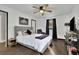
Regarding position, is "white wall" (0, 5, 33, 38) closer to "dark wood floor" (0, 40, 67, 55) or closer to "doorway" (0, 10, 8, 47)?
"doorway" (0, 10, 8, 47)

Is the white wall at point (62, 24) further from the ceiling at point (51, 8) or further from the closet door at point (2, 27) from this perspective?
the closet door at point (2, 27)

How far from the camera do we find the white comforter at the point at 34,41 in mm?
1866

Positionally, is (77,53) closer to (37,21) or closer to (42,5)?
(37,21)

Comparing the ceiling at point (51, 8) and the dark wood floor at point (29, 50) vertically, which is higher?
the ceiling at point (51, 8)

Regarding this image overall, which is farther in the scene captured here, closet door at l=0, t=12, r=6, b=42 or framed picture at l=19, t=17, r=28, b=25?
framed picture at l=19, t=17, r=28, b=25

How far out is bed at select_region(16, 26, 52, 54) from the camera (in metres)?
1.87

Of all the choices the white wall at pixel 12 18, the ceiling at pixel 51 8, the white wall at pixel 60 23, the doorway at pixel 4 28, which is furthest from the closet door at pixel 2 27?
the white wall at pixel 60 23

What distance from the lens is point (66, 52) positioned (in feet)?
6.06

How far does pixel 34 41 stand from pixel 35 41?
20mm

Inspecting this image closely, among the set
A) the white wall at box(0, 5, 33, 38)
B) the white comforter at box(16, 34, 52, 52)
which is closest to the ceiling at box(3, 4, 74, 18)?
the white wall at box(0, 5, 33, 38)

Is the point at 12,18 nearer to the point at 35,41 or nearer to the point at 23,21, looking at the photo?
the point at 23,21

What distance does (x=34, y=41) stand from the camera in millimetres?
1871
